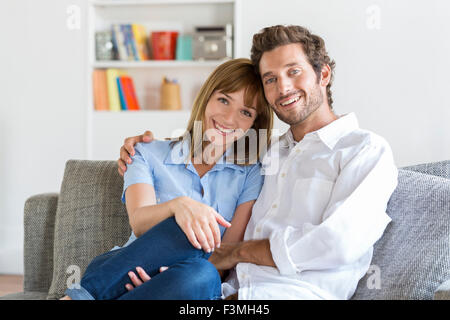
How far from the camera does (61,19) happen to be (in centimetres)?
331

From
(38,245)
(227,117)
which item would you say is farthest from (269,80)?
(38,245)

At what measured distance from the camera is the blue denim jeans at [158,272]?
1.12 m

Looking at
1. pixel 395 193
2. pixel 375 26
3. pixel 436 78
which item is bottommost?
pixel 395 193

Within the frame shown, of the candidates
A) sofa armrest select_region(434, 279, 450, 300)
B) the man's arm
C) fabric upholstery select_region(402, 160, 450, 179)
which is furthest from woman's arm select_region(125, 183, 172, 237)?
fabric upholstery select_region(402, 160, 450, 179)

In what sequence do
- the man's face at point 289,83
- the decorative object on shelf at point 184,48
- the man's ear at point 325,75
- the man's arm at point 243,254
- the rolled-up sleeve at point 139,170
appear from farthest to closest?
the decorative object on shelf at point 184,48 < the man's ear at point 325,75 < the man's face at point 289,83 < the rolled-up sleeve at point 139,170 < the man's arm at point 243,254

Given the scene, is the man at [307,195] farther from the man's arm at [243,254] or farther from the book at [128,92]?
the book at [128,92]

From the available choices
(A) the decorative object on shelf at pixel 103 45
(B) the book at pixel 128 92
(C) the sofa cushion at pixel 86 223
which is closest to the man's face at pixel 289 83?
(C) the sofa cushion at pixel 86 223

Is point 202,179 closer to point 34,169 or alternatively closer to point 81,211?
point 81,211

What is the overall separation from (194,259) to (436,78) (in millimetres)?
2272

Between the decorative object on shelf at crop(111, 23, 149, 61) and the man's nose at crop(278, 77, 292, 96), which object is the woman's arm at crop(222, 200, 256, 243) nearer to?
the man's nose at crop(278, 77, 292, 96)

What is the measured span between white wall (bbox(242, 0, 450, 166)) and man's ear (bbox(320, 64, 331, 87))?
1.32 metres

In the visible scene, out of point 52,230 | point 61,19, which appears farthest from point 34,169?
A: point 52,230

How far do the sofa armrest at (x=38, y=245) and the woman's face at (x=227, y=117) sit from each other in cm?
67
